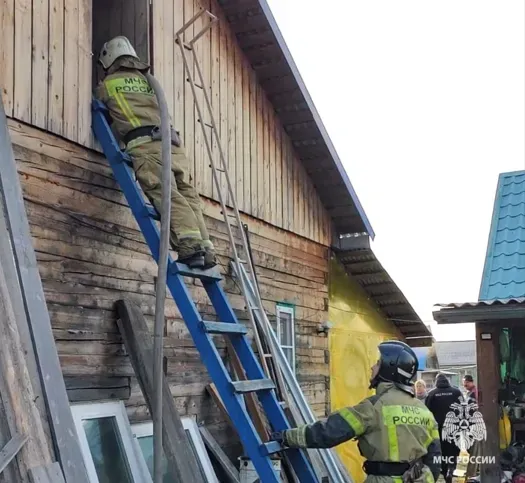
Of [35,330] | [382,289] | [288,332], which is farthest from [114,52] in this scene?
[382,289]

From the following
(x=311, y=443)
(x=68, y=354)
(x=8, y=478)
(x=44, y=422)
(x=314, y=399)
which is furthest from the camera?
(x=314, y=399)

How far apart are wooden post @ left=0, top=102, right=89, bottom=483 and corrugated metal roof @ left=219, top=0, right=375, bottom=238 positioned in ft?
11.8

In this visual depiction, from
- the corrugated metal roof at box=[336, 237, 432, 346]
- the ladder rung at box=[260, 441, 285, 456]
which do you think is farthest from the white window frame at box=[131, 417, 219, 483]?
the corrugated metal roof at box=[336, 237, 432, 346]

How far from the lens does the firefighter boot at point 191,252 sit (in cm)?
457

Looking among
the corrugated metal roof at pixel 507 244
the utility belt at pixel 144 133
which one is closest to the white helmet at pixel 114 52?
the utility belt at pixel 144 133

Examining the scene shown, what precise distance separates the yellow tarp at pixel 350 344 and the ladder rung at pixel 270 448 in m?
4.29

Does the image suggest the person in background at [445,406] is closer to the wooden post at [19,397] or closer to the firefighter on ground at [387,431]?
the firefighter on ground at [387,431]

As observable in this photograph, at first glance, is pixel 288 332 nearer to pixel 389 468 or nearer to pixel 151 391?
pixel 151 391

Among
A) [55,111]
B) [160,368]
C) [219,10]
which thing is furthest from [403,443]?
[219,10]

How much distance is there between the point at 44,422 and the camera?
337cm

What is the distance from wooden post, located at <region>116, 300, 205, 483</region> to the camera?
4.50m

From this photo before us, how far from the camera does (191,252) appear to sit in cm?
457

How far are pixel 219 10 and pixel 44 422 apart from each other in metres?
4.86

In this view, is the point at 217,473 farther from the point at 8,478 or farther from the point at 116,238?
the point at 8,478
